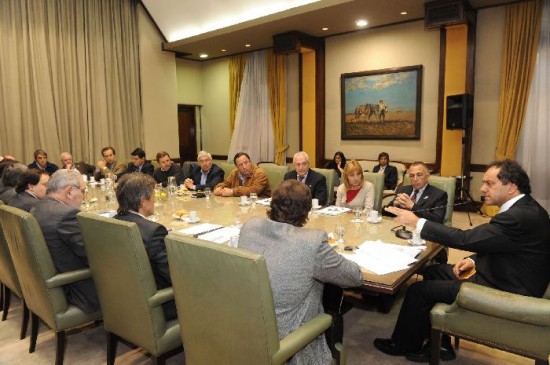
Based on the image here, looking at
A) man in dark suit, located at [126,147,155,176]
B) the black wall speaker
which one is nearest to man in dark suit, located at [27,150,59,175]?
man in dark suit, located at [126,147,155,176]

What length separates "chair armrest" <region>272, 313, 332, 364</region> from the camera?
1.59 metres

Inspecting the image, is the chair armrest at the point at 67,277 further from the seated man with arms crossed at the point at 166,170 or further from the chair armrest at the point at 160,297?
the seated man with arms crossed at the point at 166,170

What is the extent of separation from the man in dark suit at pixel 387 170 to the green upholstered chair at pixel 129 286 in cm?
505

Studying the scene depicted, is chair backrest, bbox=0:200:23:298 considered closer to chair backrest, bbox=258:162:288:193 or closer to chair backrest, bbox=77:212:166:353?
chair backrest, bbox=77:212:166:353

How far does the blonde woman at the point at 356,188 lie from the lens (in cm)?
374

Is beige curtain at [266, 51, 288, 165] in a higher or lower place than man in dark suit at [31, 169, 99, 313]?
higher

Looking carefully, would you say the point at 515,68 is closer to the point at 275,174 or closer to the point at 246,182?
the point at 275,174

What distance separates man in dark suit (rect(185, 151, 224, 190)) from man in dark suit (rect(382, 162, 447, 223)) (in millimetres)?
2502

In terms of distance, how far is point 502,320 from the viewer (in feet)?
6.34

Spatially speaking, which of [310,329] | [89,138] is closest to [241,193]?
[310,329]

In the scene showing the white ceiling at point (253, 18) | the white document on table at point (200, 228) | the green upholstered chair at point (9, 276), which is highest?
the white ceiling at point (253, 18)

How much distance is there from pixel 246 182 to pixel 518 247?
302 cm

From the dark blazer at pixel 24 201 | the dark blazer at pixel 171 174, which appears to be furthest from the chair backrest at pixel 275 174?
the dark blazer at pixel 24 201

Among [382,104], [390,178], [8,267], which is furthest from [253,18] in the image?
[8,267]
